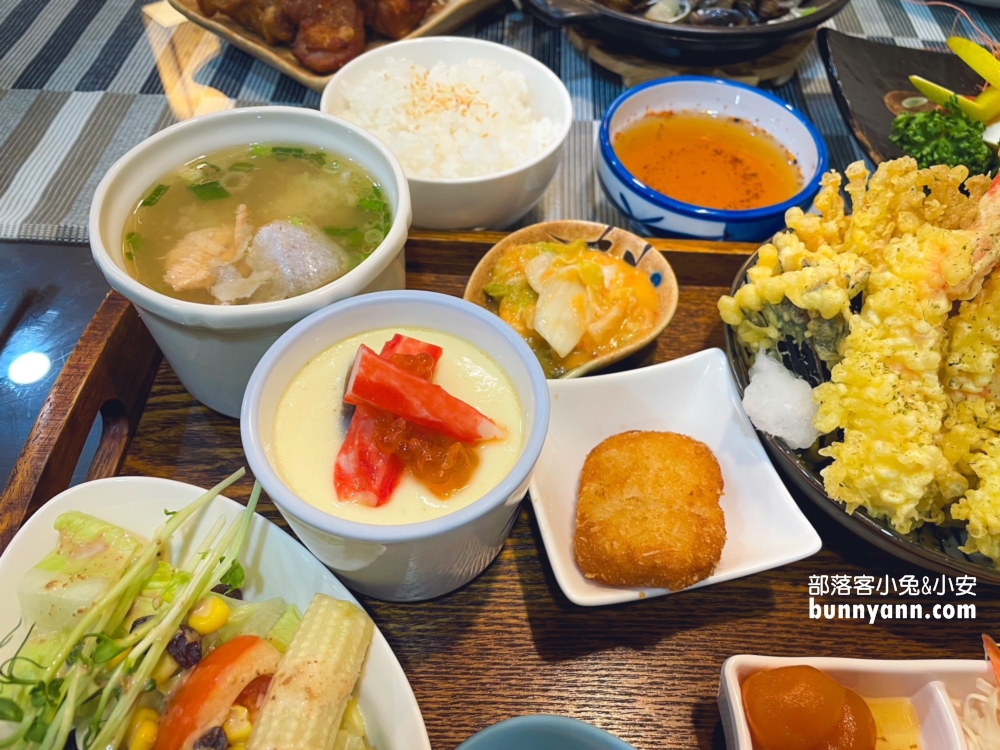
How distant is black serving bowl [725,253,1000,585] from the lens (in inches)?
55.5

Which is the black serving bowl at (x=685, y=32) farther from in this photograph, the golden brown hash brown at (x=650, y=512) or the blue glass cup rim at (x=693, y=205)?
the golden brown hash brown at (x=650, y=512)

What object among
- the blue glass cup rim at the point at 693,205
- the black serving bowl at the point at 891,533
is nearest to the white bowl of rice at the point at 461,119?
the blue glass cup rim at the point at 693,205

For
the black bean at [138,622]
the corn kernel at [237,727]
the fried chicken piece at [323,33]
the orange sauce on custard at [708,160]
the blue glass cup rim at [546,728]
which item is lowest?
the corn kernel at [237,727]

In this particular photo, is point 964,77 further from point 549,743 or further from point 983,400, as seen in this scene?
point 549,743

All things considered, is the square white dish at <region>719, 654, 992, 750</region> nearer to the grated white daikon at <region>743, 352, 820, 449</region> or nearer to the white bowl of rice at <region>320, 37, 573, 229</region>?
the grated white daikon at <region>743, 352, 820, 449</region>

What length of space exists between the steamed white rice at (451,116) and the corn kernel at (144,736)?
1.68m

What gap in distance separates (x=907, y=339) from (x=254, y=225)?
5.54ft

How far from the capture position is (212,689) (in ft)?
3.87

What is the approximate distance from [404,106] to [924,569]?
7.35ft

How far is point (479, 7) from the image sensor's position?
3.10m

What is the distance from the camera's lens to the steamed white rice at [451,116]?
228 centimetres

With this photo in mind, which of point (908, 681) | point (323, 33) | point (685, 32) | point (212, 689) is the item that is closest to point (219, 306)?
point (212, 689)

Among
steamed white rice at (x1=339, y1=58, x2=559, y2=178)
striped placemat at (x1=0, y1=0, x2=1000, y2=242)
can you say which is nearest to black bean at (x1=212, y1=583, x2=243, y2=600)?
steamed white rice at (x1=339, y1=58, x2=559, y2=178)

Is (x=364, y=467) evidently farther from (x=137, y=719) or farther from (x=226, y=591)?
(x=137, y=719)
